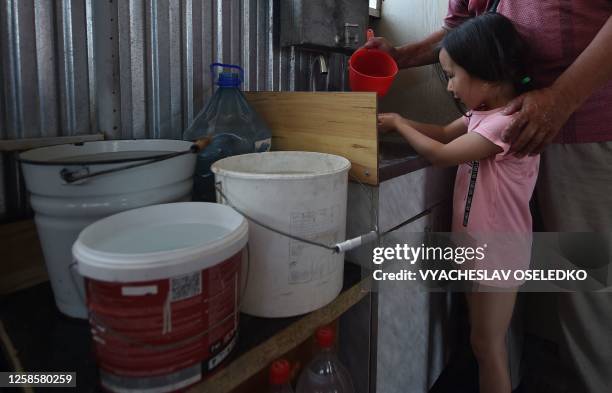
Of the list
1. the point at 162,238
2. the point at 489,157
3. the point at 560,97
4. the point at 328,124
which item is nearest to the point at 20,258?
the point at 162,238

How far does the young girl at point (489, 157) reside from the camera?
111 cm

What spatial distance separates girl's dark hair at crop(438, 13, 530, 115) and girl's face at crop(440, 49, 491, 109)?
2 cm

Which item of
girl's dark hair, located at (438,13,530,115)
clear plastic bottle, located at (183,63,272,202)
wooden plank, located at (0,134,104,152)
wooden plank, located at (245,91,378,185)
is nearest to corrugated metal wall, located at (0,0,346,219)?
wooden plank, located at (0,134,104,152)

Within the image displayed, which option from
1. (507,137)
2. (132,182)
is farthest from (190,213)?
(507,137)

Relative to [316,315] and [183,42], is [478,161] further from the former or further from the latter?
[183,42]

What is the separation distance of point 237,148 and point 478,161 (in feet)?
2.35

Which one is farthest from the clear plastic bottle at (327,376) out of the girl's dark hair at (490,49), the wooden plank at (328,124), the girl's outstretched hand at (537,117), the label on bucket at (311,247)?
the girl's dark hair at (490,49)

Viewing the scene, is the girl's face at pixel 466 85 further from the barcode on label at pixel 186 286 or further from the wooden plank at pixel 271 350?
the barcode on label at pixel 186 286

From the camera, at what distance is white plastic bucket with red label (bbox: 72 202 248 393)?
51 cm

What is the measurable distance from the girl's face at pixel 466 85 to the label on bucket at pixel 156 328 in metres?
0.95

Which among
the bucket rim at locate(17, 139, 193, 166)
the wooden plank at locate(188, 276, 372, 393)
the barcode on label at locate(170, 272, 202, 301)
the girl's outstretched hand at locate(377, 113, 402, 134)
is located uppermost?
the girl's outstretched hand at locate(377, 113, 402, 134)

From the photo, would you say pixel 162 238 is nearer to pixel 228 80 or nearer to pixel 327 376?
pixel 228 80

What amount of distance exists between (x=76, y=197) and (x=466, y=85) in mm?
1076

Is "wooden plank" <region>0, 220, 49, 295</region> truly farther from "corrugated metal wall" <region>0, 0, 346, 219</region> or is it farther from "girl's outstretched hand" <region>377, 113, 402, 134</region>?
"girl's outstretched hand" <region>377, 113, 402, 134</region>
